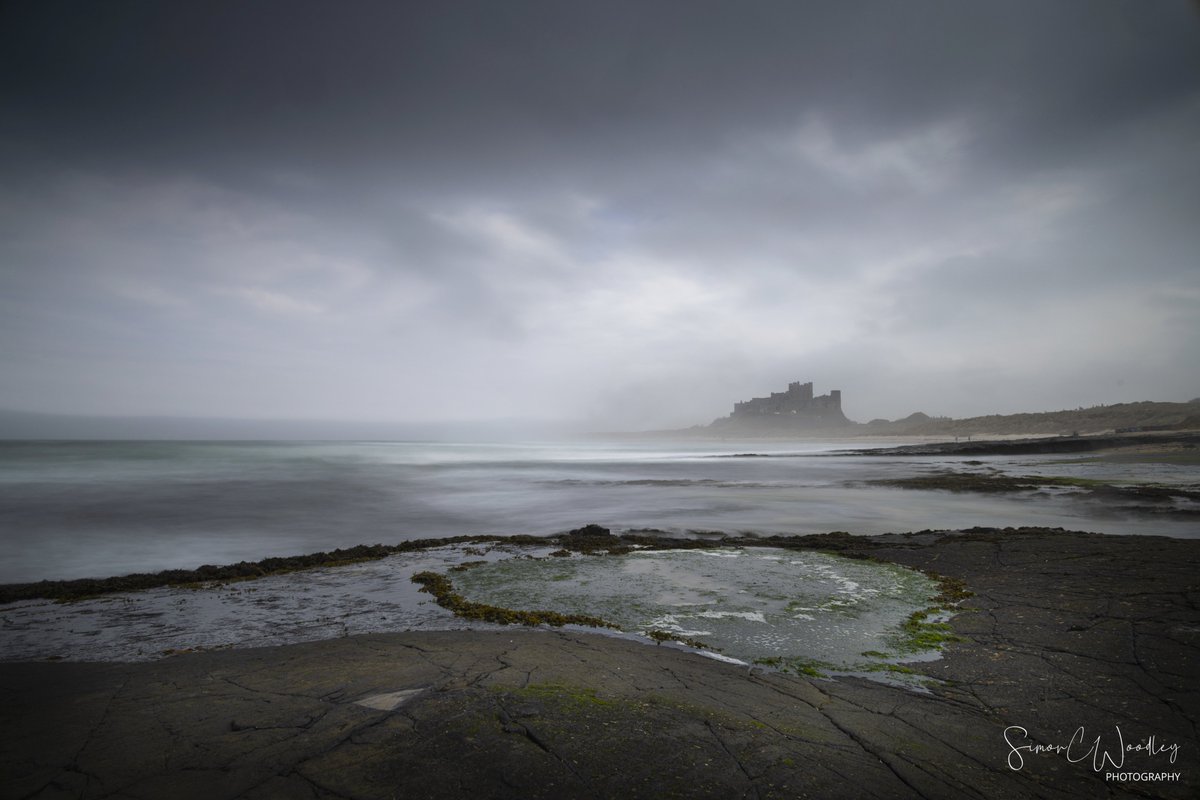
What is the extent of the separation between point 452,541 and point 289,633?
23.5ft

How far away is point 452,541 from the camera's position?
13445mm

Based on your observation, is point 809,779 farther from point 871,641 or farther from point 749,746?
point 871,641

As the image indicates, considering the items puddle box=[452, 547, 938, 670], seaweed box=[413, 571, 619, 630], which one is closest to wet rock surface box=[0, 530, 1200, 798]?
seaweed box=[413, 571, 619, 630]

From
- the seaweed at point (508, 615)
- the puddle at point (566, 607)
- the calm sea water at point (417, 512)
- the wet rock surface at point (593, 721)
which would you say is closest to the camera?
the wet rock surface at point (593, 721)

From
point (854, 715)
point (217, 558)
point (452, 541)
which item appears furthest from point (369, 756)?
point (217, 558)
